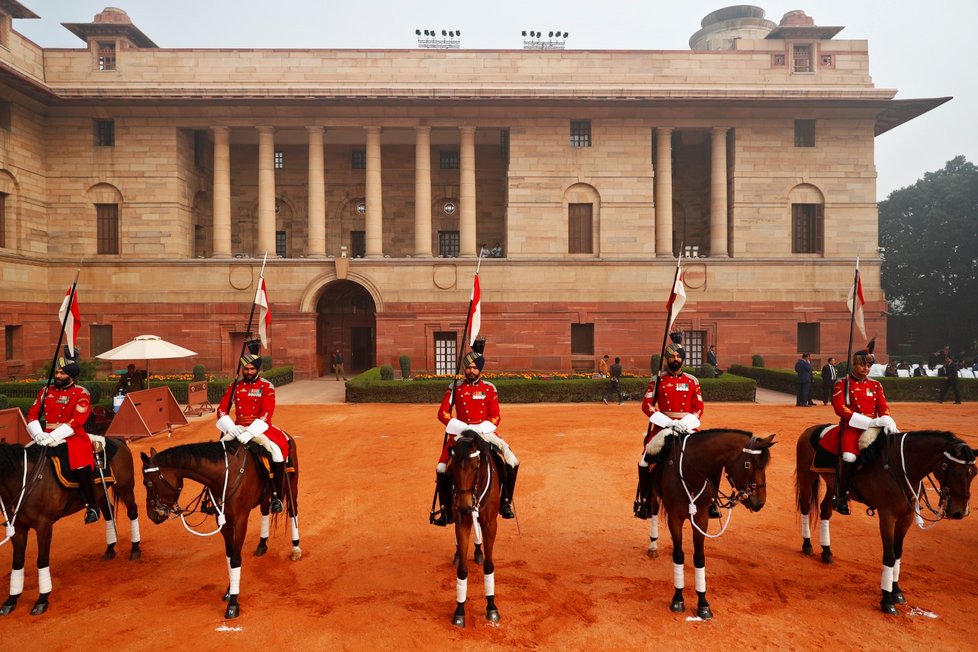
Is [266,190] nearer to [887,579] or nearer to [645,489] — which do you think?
[645,489]

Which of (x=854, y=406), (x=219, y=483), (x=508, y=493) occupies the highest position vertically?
(x=854, y=406)

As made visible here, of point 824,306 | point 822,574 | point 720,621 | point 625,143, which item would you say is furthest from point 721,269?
point 720,621

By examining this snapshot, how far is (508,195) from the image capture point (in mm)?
30141

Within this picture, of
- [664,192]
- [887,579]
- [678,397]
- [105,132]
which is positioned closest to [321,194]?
[105,132]

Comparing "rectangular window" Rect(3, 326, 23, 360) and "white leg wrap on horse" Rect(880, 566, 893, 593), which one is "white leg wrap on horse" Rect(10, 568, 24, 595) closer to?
"white leg wrap on horse" Rect(880, 566, 893, 593)

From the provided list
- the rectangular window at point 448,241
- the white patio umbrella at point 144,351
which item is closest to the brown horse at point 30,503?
the white patio umbrella at point 144,351

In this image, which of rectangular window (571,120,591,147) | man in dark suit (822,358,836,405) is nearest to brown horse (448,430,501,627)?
man in dark suit (822,358,836,405)

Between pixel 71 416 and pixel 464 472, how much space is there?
5825mm

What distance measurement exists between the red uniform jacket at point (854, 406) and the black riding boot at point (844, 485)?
207 millimetres

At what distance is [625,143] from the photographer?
30.4 meters

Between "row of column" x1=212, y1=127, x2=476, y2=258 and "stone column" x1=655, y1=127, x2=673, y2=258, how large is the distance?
1079 cm

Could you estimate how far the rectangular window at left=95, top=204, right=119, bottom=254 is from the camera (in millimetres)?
29938

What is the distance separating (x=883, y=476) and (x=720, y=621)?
2.93m

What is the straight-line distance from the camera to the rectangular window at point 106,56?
98.1ft
